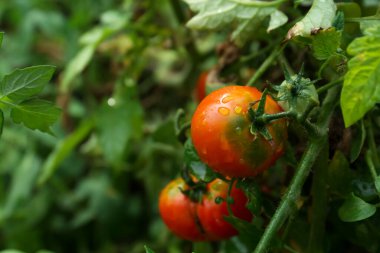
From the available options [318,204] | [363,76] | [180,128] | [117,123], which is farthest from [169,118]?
[363,76]

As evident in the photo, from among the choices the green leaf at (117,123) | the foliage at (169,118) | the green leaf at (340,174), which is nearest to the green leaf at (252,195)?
the foliage at (169,118)

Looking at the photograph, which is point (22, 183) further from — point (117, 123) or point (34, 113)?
point (34, 113)

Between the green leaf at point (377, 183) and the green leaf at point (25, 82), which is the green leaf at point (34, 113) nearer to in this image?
the green leaf at point (25, 82)

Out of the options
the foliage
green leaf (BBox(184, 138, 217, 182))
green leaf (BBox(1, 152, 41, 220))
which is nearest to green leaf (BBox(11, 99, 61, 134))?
the foliage

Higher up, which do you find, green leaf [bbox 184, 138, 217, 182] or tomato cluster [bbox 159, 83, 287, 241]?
tomato cluster [bbox 159, 83, 287, 241]

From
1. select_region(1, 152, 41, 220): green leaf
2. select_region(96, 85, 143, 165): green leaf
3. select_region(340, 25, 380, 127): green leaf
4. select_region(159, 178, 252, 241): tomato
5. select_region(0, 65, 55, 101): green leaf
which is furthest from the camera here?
select_region(1, 152, 41, 220): green leaf

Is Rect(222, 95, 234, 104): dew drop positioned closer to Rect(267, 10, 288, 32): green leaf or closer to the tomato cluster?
the tomato cluster
